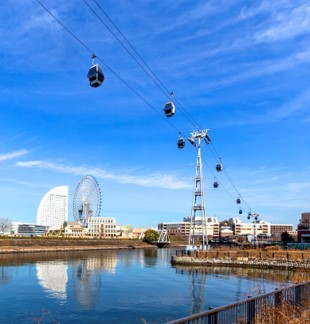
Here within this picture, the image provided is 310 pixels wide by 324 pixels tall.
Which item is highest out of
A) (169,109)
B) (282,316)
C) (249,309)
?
(169,109)

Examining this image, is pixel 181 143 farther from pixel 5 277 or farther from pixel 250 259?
pixel 250 259

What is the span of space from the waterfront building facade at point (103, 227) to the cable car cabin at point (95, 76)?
16086 cm

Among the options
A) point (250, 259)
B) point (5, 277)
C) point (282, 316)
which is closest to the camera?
point (282, 316)

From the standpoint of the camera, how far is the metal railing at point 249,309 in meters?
6.12

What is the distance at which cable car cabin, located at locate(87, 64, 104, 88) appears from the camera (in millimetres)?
9820

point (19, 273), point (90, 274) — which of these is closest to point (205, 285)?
point (90, 274)

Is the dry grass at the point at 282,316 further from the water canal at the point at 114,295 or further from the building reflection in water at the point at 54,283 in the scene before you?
the building reflection in water at the point at 54,283

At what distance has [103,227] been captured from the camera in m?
174

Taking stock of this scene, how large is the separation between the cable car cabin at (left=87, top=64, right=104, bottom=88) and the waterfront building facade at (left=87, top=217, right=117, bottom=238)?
161 meters

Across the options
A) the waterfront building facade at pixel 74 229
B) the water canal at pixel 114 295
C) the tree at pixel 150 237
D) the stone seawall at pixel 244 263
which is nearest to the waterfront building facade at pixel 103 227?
the waterfront building facade at pixel 74 229

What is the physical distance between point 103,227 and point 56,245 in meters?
73.2

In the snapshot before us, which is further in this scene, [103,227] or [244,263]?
[103,227]

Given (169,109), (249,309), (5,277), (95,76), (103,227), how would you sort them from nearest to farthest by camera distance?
(249,309) → (95,76) → (169,109) → (5,277) → (103,227)

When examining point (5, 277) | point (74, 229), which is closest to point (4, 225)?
point (74, 229)
